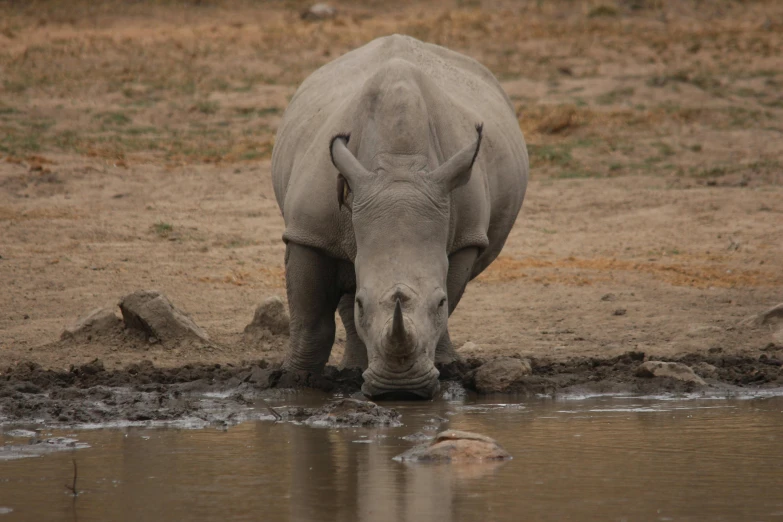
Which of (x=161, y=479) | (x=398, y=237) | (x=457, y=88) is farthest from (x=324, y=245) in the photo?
(x=161, y=479)

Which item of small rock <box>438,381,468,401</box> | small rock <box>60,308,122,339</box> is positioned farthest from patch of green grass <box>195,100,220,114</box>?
small rock <box>438,381,468,401</box>

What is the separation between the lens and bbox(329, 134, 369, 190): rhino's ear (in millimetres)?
6516

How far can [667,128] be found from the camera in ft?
52.0

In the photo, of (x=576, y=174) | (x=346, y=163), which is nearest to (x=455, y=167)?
(x=346, y=163)

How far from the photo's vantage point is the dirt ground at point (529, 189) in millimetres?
9570

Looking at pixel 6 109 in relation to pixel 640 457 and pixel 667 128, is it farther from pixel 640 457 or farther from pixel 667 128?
pixel 640 457

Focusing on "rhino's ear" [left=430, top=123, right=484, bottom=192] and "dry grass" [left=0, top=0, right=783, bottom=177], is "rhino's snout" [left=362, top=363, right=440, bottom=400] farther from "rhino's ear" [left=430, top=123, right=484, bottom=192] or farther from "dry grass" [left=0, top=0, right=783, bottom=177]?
"dry grass" [left=0, top=0, right=783, bottom=177]

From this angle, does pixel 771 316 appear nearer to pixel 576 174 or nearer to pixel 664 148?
pixel 576 174

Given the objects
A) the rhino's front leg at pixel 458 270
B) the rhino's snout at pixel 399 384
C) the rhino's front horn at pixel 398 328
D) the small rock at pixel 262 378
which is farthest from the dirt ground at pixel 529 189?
the rhino's front horn at pixel 398 328

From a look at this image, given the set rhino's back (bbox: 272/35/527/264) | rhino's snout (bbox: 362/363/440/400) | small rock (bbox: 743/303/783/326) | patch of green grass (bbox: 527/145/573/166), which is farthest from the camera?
patch of green grass (bbox: 527/145/573/166)

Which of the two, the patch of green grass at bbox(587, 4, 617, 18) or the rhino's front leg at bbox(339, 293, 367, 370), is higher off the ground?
the patch of green grass at bbox(587, 4, 617, 18)

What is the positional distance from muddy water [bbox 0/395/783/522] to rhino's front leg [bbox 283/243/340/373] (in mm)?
922

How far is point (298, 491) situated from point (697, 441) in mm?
1919

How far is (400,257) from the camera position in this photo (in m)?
6.30
